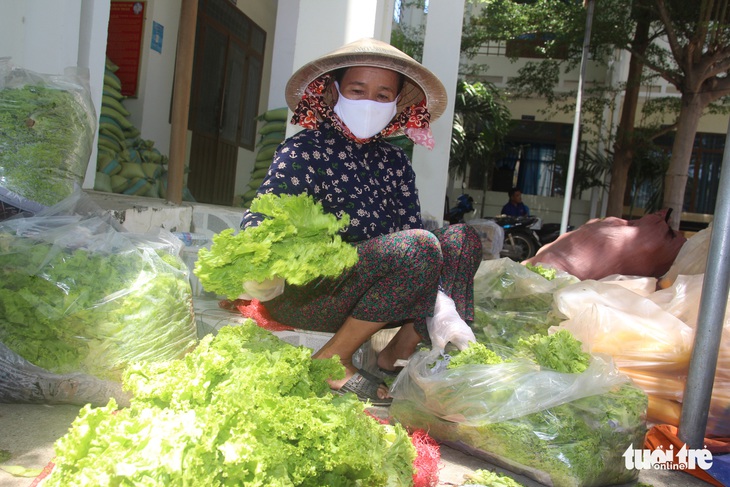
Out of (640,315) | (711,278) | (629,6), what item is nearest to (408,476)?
(711,278)

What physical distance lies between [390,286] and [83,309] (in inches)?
42.4

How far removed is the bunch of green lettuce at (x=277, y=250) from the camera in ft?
5.85

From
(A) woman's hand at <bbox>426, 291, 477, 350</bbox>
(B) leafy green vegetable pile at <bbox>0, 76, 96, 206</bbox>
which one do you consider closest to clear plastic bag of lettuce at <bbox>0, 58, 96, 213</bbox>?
(B) leafy green vegetable pile at <bbox>0, 76, 96, 206</bbox>

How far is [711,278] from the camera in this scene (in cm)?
231

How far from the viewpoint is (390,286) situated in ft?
7.89

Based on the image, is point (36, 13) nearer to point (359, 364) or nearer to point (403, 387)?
point (359, 364)

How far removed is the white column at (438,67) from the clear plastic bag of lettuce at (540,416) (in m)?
4.10

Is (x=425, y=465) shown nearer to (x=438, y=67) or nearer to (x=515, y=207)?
(x=438, y=67)

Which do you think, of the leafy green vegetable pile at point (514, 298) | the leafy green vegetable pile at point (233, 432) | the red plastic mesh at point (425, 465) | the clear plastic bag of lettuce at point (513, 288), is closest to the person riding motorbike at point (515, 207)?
the leafy green vegetable pile at point (514, 298)

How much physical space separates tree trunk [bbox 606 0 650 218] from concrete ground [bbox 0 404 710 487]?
906cm

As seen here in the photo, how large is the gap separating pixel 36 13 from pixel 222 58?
177 inches

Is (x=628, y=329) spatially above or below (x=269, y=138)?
below

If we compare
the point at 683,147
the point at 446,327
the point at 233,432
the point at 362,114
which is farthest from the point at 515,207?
the point at 233,432

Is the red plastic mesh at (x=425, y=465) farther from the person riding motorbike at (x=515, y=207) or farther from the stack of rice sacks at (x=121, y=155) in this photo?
the person riding motorbike at (x=515, y=207)
